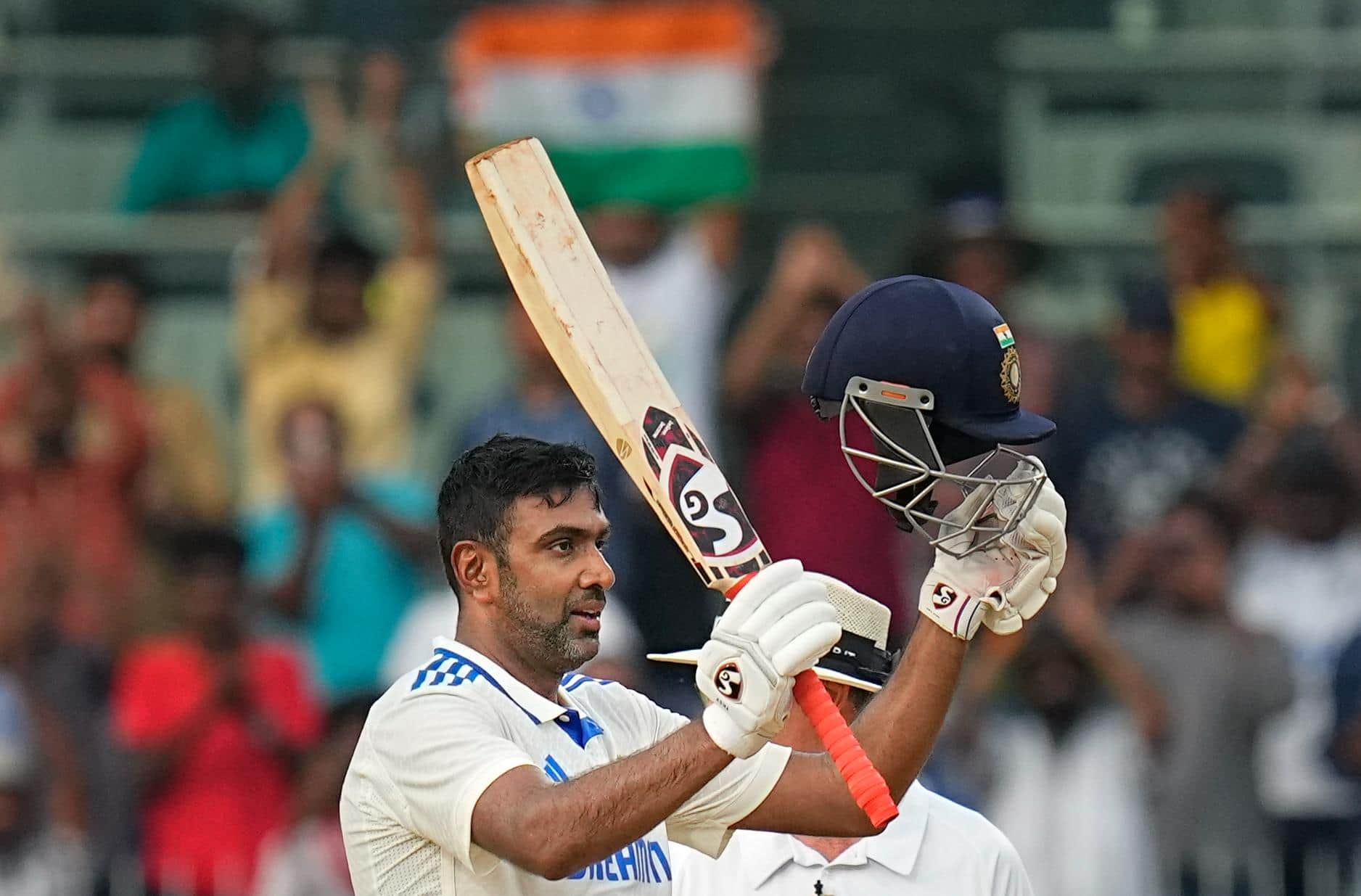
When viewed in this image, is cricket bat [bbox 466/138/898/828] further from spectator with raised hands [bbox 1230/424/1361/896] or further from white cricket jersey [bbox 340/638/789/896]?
spectator with raised hands [bbox 1230/424/1361/896]

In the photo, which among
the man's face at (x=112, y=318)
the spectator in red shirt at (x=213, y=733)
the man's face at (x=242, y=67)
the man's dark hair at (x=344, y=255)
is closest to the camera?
the spectator in red shirt at (x=213, y=733)

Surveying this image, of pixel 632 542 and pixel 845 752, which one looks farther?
pixel 632 542

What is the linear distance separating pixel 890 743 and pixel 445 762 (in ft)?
2.41

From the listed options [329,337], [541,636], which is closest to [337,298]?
[329,337]

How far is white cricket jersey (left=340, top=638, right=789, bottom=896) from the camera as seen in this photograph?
3580mm

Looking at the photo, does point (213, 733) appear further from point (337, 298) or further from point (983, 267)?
point (983, 267)

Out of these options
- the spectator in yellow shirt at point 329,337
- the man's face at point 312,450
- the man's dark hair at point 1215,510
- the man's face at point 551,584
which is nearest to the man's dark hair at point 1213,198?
the man's dark hair at point 1215,510

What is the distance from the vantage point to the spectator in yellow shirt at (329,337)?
8180mm

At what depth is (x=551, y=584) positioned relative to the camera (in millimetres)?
3805

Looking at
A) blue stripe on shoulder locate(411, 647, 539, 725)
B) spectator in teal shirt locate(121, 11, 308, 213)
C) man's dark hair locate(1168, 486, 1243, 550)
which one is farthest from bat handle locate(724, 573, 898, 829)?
spectator in teal shirt locate(121, 11, 308, 213)

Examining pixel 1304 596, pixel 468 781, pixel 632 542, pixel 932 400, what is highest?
pixel 932 400

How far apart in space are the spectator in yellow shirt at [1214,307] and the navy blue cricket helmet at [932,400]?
15.0 feet

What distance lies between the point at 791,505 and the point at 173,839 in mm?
2161

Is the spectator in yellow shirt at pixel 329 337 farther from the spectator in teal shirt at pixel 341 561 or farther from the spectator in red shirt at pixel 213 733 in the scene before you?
the spectator in red shirt at pixel 213 733
